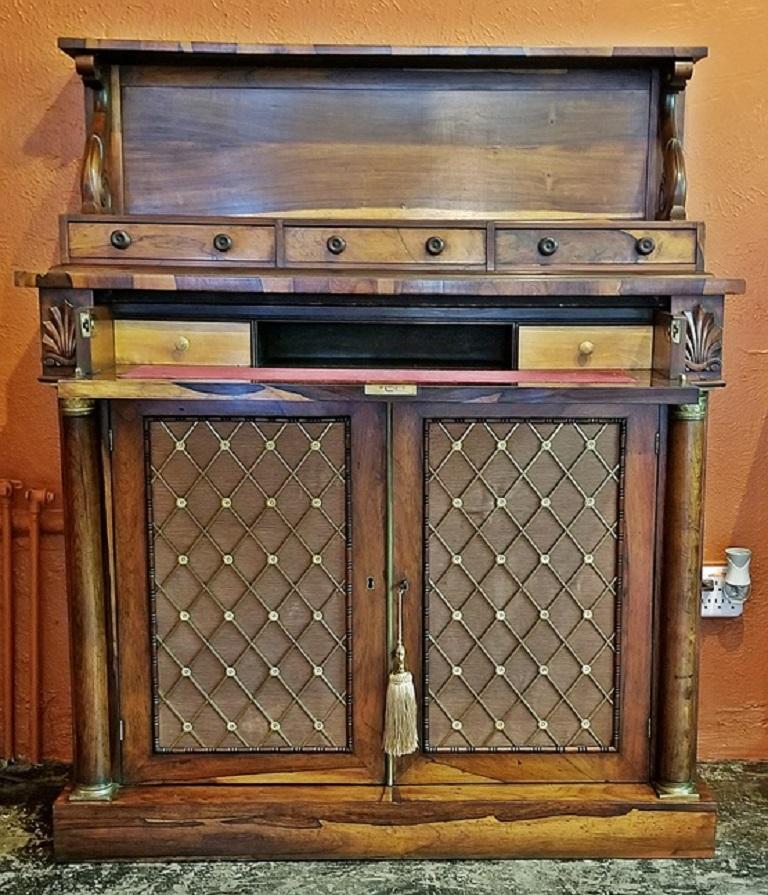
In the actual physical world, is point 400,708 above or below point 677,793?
above

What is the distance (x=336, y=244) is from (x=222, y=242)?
0.23 m

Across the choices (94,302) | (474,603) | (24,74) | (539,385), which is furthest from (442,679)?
(24,74)

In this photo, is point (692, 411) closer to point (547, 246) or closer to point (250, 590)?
point (547, 246)

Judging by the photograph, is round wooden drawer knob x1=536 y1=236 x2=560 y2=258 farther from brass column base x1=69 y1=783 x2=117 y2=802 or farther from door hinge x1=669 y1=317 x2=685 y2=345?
brass column base x1=69 y1=783 x2=117 y2=802

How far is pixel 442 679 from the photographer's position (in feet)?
6.60

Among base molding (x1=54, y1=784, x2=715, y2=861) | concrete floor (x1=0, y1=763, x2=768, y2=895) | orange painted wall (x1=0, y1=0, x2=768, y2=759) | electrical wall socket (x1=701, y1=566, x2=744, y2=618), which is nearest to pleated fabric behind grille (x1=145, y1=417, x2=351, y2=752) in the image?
base molding (x1=54, y1=784, x2=715, y2=861)

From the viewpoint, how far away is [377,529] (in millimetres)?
1968

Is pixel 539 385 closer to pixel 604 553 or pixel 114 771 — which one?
pixel 604 553

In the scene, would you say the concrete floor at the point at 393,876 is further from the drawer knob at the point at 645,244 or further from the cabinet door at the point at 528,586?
the drawer knob at the point at 645,244

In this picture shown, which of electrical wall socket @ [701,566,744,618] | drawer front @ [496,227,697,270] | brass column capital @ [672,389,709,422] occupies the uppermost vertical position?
drawer front @ [496,227,697,270]

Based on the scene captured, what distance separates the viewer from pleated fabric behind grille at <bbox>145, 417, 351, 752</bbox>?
76.4 inches

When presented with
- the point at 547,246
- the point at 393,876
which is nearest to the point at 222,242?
the point at 547,246

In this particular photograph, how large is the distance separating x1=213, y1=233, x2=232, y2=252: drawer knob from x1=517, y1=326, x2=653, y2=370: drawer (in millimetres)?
609

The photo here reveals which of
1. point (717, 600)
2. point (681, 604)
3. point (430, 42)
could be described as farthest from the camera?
point (717, 600)
